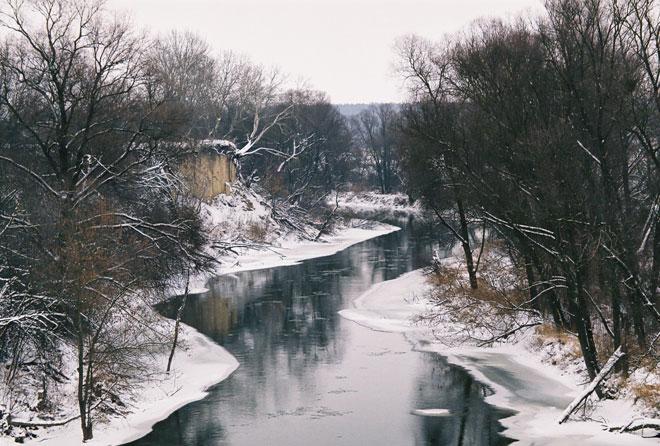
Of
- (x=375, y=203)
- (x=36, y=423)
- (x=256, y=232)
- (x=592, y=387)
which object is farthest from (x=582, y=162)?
→ (x=375, y=203)

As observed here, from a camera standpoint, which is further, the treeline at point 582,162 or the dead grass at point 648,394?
the treeline at point 582,162

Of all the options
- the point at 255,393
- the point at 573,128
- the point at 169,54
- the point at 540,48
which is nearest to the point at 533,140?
the point at 573,128

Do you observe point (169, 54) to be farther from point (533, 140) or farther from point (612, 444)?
point (612, 444)

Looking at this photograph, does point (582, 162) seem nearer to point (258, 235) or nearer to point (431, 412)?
point (431, 412)

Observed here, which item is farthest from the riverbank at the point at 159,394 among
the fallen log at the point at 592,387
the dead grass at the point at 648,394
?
the dead grass at the point at 648,394

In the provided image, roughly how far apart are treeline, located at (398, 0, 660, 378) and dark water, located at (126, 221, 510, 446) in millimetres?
3655

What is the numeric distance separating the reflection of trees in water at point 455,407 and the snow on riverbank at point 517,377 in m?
0.39

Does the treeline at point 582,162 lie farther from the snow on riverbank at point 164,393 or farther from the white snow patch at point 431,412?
the snow on riverbank at point 164,393

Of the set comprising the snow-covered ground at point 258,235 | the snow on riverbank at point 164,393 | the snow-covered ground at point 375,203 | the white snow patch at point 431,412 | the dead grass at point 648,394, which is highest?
the snow-covered ground at point 375,203

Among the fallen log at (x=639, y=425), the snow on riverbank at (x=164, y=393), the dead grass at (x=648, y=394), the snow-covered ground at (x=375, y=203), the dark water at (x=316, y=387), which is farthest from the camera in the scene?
the snow-covered ground at (x=375, y=203)

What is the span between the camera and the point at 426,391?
70.1ft

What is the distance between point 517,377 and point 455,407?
357cm

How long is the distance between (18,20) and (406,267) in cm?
2758

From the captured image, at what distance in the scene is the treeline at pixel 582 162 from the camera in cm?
1898
